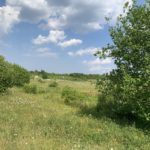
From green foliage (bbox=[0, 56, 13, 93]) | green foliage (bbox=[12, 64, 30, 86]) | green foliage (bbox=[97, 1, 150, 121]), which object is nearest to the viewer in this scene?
green foliage (bbox=[97, 1, 150, 121])

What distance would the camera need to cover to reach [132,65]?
52.8ft

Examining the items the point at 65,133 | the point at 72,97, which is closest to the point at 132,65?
the point at 65,133

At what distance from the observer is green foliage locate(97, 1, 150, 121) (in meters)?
15.0

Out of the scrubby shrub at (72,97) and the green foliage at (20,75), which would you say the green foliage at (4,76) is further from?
the green foliage at (20,75)

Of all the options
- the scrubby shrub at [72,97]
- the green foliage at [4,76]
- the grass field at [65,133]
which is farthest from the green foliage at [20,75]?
the grass field at [65,133]

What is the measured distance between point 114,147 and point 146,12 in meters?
6.49

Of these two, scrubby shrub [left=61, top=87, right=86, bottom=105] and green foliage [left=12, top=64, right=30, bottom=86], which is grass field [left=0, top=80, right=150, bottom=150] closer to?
scrubby shrub [left=61, top=87, right=86, bottom=105]

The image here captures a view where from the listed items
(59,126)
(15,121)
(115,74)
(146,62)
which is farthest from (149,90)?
(15,121)

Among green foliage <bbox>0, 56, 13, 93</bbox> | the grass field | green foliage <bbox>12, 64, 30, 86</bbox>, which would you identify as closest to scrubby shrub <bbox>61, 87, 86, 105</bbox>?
green foliage <bbox>0, 56, 13, 93</bbox>

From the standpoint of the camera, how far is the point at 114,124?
15352mm

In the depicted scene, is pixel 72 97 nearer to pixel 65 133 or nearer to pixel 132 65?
pixel 132 65

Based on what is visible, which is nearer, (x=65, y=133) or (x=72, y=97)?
(x=65, y=133)

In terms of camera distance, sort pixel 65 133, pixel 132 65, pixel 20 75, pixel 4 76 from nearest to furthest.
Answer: pixel 65 133 < pixel 132 65 < pixel 4 76 < pixel 20 75

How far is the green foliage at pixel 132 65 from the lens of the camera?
49.3ft
